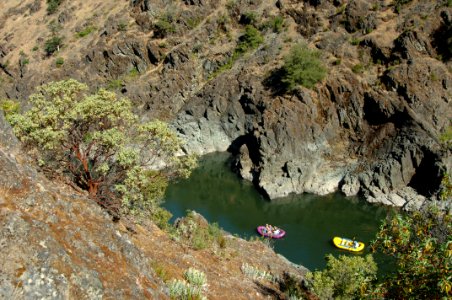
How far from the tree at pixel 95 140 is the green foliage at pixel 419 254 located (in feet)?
27.1

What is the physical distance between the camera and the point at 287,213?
139 feet

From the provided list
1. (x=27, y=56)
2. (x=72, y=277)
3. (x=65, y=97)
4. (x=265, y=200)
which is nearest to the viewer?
(x=72, y=277)

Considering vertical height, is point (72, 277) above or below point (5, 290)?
below

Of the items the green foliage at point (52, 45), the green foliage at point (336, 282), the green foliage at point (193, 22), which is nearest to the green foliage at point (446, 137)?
the green foliage at point (336, 282)

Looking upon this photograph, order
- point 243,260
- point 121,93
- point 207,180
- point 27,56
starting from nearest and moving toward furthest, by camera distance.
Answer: point 243,260 → point 207,180 → point 121,93 → point 27,56

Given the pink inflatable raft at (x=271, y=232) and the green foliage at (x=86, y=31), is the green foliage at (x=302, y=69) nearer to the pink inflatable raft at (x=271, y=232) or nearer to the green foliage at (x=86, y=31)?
the pink inflatable raft at (x=271, y=232)

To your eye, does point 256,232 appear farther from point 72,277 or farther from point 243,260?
point 72,277

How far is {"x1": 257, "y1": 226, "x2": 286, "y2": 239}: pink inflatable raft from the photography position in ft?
120

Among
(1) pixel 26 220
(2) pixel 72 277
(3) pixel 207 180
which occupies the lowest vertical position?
(3) pixel 207 180

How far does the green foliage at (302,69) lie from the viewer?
166 feet

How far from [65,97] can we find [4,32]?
88065mm

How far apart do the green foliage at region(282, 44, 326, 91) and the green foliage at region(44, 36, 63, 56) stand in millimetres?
45278

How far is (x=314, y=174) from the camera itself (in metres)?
47.2

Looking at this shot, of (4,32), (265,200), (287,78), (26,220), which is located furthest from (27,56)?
(26,220)
